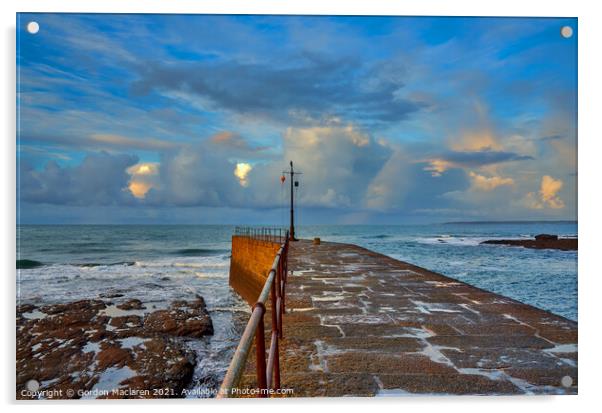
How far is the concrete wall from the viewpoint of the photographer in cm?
1657

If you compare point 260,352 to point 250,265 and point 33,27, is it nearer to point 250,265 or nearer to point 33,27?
point 33,27

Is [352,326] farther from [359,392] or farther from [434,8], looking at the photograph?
[434,8]

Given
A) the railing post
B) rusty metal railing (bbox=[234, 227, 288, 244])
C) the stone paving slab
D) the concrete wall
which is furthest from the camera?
rusty metal railing (bbox=[234, 227, 288, 244])

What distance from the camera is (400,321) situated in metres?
4.78

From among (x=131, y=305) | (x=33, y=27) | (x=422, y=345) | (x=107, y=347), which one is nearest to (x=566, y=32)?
(x=422, y=345)

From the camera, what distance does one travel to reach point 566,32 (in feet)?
15.2

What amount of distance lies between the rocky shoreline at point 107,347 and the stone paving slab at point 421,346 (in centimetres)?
246

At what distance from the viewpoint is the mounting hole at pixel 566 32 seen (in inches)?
181

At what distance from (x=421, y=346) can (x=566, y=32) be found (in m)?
3.70

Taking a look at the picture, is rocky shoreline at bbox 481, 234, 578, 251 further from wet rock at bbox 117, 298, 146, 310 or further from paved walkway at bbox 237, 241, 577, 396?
wet rock at bbox 117, 298, 146, 310

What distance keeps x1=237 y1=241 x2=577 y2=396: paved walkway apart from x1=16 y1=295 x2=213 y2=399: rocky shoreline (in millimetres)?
2447

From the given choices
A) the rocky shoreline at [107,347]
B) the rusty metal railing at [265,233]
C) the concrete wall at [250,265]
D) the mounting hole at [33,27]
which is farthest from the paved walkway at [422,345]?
the rusty metal railing at [265,233]

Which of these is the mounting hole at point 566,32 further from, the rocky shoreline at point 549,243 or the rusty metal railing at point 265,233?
the rusty metal railing at point 265,233

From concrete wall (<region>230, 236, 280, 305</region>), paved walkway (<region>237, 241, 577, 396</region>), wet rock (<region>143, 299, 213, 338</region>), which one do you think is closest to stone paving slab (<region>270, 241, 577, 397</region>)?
paved walkway (<region>237, 241, 577, 396</region>)
